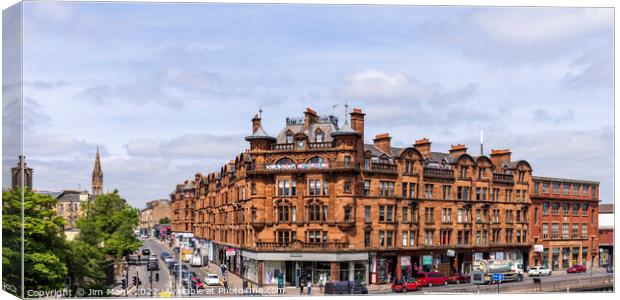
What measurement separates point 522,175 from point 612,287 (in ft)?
57.7

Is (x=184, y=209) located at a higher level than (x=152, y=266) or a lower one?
higher

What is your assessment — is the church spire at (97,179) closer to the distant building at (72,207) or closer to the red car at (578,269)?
the distant building at (72,207)

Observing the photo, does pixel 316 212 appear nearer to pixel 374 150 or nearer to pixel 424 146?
pixel 374 150

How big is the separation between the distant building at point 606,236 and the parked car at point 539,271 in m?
12.7

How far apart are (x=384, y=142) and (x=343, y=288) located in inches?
695

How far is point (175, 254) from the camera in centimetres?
8700

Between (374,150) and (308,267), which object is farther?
(374,150)

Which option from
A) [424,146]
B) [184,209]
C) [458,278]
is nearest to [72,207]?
[184,209]

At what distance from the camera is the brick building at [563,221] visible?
3479 inches

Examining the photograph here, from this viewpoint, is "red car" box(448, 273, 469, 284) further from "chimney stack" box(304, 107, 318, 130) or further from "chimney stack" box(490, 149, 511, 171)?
"chimney stack" box(304, 107, 318, 130)

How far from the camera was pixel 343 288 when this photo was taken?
221 ft

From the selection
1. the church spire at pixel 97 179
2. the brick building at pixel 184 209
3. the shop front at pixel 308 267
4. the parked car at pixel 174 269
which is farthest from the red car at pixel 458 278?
the brick building at pixel 184 209

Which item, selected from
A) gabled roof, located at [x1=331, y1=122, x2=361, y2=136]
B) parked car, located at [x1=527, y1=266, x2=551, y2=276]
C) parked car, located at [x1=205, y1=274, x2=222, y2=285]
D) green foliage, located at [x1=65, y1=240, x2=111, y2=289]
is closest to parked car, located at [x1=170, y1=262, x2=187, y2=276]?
parked car, located at [x1=205, y1=274, x2=222, y2=285]

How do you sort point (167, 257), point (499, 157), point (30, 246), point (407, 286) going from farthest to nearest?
1. point (499, 157)
2. point (167, 257)
3. point (407, 286)
4. point (30, 246)
